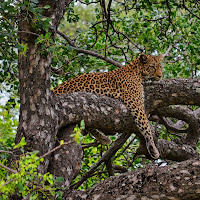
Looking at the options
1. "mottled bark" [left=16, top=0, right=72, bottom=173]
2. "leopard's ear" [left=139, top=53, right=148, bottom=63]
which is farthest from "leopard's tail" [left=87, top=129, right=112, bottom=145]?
"mottled bark" [left=16, top=0, right=72, bottom=173]

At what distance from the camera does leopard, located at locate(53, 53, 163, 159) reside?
18.8ft

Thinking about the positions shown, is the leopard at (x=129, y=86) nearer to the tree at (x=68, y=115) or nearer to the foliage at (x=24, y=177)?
the tree at (x=68, y=115)

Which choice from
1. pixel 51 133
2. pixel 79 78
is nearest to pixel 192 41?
pixel 79 78

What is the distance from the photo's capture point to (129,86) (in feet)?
21.0

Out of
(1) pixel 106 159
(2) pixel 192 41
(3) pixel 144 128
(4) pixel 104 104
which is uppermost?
(2) pixel 192 41

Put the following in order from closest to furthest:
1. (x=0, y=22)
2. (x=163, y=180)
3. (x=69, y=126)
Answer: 1. (x=163, y=180)
2. (x=0, y=22)
3. (x=69, y=126)

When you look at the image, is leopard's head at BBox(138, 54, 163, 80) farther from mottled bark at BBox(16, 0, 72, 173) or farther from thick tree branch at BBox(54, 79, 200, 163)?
mottled bark at BBox(16, 0, 72, 173)

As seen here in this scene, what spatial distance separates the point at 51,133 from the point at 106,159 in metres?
2.29

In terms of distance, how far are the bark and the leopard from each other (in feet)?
5.55

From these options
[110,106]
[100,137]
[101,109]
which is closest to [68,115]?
[101,109]

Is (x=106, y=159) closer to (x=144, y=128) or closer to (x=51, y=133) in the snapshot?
(x=144, y=128)

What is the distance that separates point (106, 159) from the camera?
627 cm

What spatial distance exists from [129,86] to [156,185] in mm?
3143

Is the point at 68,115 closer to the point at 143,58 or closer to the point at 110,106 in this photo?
the point at 110,106
